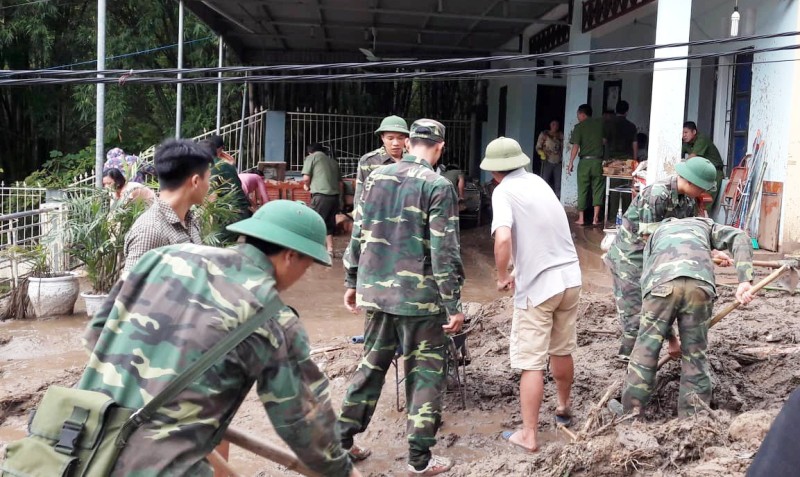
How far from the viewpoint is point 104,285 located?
7.35 meters

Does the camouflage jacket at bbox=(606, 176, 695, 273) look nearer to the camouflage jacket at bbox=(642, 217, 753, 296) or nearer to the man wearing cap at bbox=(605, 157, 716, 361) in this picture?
the man wearing cap at bbox=(605, 157, 716, 361)

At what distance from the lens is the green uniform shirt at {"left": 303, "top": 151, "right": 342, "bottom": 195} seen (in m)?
10.4

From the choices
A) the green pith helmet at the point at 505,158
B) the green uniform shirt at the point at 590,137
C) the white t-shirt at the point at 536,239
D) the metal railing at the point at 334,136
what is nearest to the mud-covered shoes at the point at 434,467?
the white t-shirt at the point at 536,239

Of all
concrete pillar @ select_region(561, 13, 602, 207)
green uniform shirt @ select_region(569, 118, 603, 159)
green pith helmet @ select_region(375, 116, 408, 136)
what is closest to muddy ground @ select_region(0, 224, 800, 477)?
green pith helmet @ select_region(375, 116, 408, 136)

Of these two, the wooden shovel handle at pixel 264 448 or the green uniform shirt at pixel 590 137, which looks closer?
the wooden shovel handle at pixel 264 448

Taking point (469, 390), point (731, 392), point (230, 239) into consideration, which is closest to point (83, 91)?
point (230, 239)

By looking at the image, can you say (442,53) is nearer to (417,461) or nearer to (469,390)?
(469,390)

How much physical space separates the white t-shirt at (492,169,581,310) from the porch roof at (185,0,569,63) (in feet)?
27.2

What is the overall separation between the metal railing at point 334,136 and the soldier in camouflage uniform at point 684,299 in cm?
1192

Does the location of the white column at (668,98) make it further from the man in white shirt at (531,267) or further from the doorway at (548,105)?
the doorway at (548,105)

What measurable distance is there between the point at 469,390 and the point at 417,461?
4.24 ft

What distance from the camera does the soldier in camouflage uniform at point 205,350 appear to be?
1.86 m

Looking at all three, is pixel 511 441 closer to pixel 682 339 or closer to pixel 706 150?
pixel 682 339

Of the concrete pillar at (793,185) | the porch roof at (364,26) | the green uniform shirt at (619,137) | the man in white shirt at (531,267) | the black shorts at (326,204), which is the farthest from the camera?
the porch roof at (364,26)
